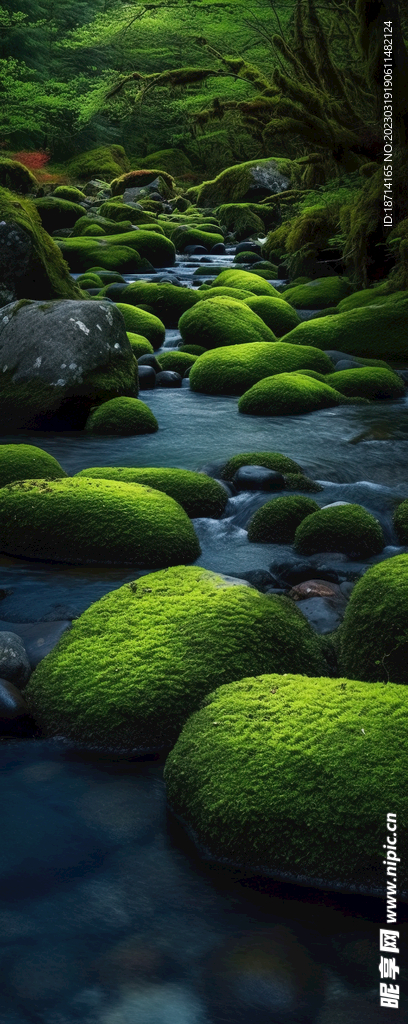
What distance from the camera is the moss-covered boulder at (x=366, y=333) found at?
1335 cm

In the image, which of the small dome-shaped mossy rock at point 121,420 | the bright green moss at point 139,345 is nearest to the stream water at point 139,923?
the small dome-shaped mossy rock at point 121,420

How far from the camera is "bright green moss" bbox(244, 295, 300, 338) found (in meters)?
14.8

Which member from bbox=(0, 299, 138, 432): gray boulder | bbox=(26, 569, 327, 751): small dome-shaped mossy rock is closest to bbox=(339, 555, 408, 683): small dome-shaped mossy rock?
bbox=(26, 569, 327, 751): small dome-shaped mossy rock

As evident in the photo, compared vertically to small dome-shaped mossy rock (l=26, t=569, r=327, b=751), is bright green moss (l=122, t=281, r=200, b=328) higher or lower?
higher

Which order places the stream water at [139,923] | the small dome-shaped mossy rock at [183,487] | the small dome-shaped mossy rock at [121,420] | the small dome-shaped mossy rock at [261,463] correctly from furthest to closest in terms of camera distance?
the small dome-shaped mossy rock at [121,420] < the small dome-shaped mossy rock at [261,463] < the small dome-shaped mossy rock at [183,487] < the stream water at [139,923]

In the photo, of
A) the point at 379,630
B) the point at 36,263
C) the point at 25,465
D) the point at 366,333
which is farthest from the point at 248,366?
the point at 379,630

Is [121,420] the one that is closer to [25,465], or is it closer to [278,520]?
[25,465]

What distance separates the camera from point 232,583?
447cm

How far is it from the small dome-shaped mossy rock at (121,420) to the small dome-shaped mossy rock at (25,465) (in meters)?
2.23

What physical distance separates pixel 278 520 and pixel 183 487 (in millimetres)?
894

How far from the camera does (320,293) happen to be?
17.0 m

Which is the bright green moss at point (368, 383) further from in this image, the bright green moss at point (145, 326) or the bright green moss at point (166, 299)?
the bright green moss at point (166, 299)

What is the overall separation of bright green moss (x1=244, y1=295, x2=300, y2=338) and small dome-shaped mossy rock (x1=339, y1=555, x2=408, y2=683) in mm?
11023

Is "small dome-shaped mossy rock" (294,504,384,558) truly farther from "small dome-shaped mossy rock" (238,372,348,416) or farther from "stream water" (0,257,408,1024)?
"small dome-shaped mossy rock" (238,372,348,416)
